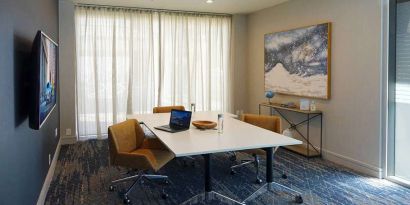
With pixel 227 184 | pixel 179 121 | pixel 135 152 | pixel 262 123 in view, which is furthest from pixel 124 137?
pixel 262 123

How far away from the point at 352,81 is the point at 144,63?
12.3ft

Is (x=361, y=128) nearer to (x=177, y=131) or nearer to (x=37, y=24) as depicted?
(x=177, y=131)

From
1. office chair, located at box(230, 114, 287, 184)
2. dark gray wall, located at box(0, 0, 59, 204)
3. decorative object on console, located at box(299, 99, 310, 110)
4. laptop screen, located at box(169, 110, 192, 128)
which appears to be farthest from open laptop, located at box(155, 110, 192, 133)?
decorative object on console, located at box(299, 99, 310, 110)

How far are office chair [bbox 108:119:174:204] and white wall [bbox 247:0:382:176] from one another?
2526 mm

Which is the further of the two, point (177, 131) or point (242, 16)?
point (242, 16)

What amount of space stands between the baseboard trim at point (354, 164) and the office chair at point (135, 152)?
2509 mm

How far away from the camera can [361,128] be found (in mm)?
4320

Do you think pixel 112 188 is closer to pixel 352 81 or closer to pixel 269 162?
pixel 269 162

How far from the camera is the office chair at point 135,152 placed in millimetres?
3221

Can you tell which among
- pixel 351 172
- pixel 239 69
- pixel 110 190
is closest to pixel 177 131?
pixel 110 190

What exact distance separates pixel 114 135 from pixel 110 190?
28.3 inches

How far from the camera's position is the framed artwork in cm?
486

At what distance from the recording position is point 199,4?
5910 mm

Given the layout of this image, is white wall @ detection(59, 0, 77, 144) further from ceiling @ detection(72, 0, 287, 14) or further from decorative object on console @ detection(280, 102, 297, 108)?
decorative object on console @ detection(280, 102, 297, 108)
